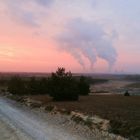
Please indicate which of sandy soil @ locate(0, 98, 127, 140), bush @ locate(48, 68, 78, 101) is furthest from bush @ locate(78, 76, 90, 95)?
sandy soil @ locate(0, 98, 127, 140)

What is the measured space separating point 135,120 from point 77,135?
12.5ft

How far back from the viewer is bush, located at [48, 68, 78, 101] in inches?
1469

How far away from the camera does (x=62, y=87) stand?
37938mm

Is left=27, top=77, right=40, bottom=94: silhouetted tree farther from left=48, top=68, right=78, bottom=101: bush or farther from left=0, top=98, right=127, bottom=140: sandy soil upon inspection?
left=0, top=98, right=127, bottom=140: sandy soil

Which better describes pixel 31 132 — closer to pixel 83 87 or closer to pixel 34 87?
pixel 83 87

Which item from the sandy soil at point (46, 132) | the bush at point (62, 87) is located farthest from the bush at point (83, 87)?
the sandy soil at point (46, 132)

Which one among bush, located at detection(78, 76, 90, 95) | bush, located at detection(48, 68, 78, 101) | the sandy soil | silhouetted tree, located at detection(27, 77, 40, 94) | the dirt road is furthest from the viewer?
silhouetted tree, located at detection(27, 77, 40, 94)

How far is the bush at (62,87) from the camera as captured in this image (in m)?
37.3

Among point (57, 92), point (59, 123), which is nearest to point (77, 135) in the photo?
point (59, 123)

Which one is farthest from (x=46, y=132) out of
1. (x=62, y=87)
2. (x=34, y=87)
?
(x=34, y=87)

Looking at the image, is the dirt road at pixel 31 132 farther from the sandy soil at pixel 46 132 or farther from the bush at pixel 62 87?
the bush at pixel 62 87

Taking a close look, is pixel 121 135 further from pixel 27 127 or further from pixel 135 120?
pixel 27 127

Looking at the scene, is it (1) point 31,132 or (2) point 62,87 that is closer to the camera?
(1) point 31,132

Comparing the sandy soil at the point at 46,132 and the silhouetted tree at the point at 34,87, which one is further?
the silhouetted tree at the point at 34,87
